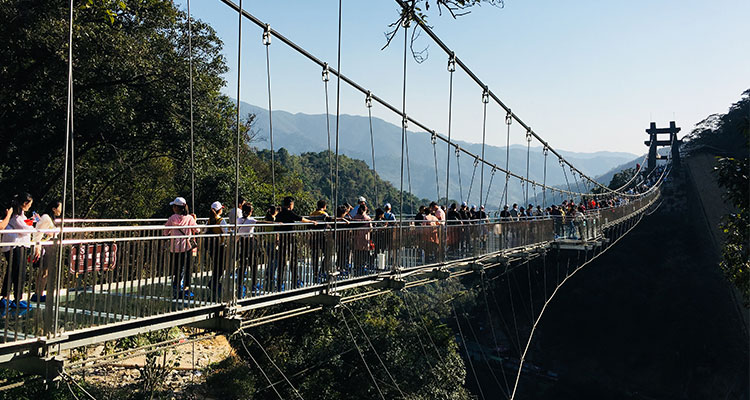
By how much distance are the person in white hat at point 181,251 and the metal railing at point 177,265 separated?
0.01 metres

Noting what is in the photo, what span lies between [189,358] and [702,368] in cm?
3566

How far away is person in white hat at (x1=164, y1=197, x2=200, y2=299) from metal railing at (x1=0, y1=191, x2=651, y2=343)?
15mm

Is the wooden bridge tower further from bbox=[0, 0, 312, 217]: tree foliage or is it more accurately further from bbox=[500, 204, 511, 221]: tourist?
bbox=[0, 0, 312, 217]: tree foliage

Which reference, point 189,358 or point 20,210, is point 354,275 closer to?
point 20,210

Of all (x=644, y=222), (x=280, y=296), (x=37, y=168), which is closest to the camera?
(x=280, y=296)

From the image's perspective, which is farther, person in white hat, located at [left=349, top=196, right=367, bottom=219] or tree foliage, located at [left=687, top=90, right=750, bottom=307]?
tree foliage, located at [left=687, top=90, right=750, bottom=307]

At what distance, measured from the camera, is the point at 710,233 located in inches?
2035

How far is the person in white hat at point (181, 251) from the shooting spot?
597 centimetres

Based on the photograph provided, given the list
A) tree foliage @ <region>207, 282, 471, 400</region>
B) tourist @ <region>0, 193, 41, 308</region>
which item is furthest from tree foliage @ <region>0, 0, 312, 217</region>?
tourist @ <region>0, 193, 41, 308</region>

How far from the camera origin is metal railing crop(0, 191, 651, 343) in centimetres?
470

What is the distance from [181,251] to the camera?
6.09 metres

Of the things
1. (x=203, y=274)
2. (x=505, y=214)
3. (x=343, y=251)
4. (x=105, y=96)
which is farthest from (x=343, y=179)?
(x=203, y=274)

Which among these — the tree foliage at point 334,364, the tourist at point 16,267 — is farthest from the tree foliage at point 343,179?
the tourist at point 16,267

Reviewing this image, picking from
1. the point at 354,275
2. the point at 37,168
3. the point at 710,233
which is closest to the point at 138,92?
the point at 37,168
